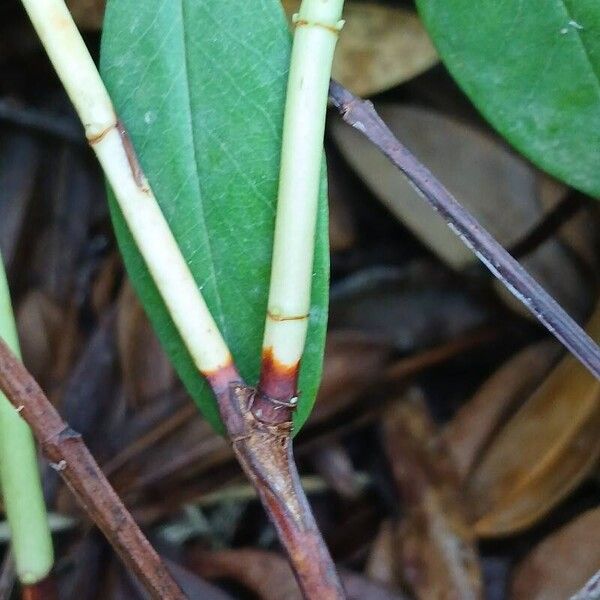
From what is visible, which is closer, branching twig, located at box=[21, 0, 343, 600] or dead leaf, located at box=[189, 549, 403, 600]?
branching twig, located at box=[21, 0, 343, 600]

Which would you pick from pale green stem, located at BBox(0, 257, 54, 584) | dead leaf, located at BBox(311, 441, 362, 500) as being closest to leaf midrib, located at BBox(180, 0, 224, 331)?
pale green stem, located at BBox(0, 257, 54, 584)

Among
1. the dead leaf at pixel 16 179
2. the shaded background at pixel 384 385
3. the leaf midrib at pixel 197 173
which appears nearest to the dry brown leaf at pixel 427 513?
the shaded background at pixel 384 385

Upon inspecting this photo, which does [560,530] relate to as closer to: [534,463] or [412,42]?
[534,463]

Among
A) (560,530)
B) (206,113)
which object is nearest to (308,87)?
(206,113)

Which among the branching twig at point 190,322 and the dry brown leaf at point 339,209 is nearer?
the branching twig at point 190,322

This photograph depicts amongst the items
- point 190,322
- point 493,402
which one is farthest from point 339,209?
point 190,322

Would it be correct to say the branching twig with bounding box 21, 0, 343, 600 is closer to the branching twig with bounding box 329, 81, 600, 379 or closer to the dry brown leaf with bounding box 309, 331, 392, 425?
the branching twig with bounding box 329, 81, 600, 379

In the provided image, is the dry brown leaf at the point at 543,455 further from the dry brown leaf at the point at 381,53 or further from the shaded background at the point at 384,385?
the dry brown leaf at the point at 381,53
